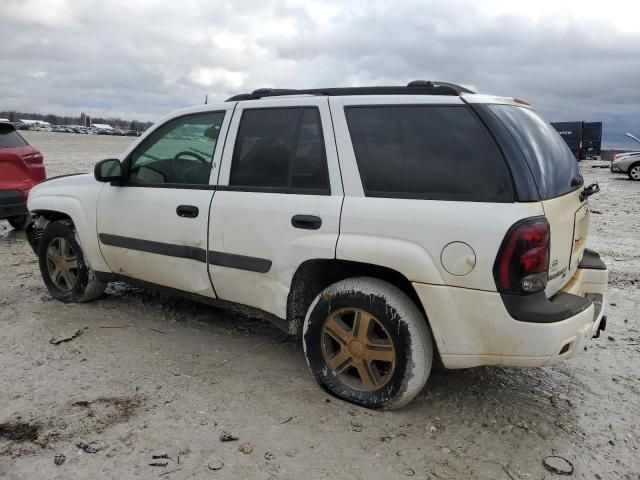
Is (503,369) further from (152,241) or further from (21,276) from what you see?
(21,276)

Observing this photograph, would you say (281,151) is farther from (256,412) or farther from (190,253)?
(256,412)

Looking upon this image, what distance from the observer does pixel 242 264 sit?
3643 mm

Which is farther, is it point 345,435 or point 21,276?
point 21,276

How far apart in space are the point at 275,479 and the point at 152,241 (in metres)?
2.12

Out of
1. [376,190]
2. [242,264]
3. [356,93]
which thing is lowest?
[242,264]

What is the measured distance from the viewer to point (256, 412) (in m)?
3.23

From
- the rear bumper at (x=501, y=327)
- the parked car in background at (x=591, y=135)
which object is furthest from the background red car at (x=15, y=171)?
the parked car in background at (x=591, y=135)

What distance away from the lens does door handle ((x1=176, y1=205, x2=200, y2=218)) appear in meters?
3.84

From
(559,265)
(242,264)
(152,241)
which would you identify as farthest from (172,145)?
(559,265)

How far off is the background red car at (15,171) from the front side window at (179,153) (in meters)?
4.17

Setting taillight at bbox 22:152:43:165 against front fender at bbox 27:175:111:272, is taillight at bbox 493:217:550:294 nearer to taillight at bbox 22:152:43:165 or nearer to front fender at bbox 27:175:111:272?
front fender at bbox 27:175:111:272

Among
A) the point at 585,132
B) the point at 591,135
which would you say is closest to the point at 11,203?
the point at 585,132

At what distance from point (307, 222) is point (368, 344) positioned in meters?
0.79

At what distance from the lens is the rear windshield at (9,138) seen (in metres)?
7.80
